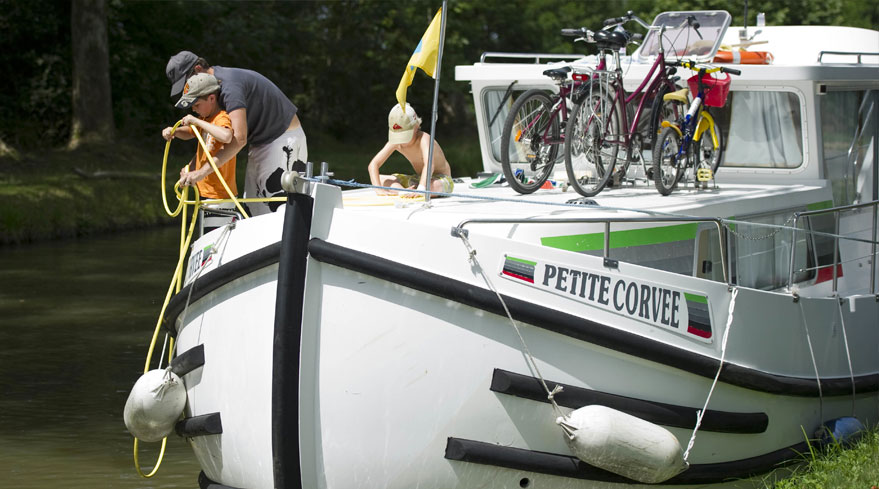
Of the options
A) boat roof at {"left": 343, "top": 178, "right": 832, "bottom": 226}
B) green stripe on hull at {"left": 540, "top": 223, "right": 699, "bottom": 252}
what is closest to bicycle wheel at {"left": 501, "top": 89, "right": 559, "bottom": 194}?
boat roof at {"left": 343, "top": 178, "right": 832, "bottom": 226}

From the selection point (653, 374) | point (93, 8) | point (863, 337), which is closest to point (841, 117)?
point (863, 337)

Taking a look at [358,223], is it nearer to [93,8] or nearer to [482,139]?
[482,139]

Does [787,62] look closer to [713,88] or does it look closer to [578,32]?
[713,88]

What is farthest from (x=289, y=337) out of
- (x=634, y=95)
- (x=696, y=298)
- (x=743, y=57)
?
(x=743, y=57)

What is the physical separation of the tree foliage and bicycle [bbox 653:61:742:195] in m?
19.3

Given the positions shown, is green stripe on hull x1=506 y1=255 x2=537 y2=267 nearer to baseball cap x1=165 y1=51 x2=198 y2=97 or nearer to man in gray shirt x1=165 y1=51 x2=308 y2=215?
man in gray shirt x1=165 y1=51 x2=308 y2=215

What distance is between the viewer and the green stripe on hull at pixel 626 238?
624cm

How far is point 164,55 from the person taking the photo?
30.7 metres

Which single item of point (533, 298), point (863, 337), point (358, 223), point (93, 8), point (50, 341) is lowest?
point (50, 341)

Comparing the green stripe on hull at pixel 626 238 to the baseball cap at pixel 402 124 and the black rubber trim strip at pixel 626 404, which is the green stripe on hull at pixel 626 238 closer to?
the black rubber trim strip at pixel 626 404

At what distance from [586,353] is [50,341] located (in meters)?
7.66

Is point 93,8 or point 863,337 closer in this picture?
A: point 863,337

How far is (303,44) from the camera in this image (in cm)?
3591

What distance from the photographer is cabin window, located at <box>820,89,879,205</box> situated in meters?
8.70
